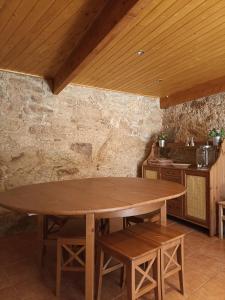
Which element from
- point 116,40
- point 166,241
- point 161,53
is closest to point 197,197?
point 166,241

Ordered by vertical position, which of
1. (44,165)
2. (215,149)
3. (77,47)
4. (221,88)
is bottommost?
(44,165)

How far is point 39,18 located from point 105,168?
2.59m

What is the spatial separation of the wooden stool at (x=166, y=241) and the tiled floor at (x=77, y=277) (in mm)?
223

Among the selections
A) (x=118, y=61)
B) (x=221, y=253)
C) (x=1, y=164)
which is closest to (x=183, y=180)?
(x=221, y=253)

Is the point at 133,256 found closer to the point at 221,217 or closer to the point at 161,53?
the point at 221,217

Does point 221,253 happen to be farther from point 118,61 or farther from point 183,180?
point 118,61

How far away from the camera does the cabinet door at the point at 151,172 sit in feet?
12.7

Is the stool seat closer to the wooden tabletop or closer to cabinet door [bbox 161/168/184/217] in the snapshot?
the wooden tabletop

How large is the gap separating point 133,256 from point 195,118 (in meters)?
3.09

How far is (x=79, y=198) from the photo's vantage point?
173 centimetres

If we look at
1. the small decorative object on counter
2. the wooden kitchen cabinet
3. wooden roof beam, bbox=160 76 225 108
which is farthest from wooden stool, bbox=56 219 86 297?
wooden roof beam, bbox=160 76 225 108

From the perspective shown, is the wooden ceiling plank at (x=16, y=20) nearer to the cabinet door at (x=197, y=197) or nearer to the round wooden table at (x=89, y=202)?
the round wooden table at (x=89, y=202)

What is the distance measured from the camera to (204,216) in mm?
3088

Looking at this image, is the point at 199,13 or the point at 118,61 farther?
the point at 118,61
